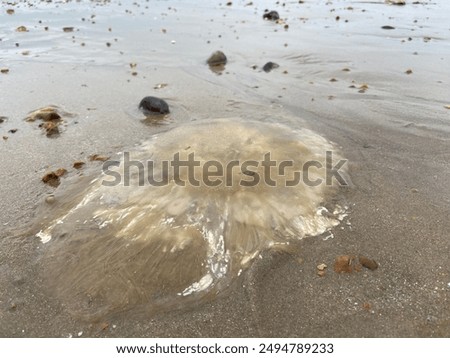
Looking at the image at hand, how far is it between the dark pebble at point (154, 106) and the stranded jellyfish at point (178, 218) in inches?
53.8

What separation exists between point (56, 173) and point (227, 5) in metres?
Result: 11.7

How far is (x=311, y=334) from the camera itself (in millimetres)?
2340

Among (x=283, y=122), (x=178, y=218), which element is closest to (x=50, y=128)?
(x=178, y=218)

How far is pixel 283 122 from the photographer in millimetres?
4988

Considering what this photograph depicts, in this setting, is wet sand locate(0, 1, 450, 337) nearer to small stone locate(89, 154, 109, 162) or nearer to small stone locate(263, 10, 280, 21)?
small stone locate(89, 154, 109, 162)

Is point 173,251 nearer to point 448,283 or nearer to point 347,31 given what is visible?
point 448,283

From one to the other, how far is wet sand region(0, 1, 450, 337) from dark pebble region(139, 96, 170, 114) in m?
0.23

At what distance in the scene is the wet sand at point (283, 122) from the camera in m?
2.45

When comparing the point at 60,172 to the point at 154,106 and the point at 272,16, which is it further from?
the point at 272,16

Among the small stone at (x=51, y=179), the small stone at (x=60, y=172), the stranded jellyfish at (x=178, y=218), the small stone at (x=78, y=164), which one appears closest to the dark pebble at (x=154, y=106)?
the stranded jellyfish at (x=178, y=218)

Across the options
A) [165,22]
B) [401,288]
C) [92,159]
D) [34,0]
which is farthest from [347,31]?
[34,0]

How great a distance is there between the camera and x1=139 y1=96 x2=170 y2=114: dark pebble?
534 cm

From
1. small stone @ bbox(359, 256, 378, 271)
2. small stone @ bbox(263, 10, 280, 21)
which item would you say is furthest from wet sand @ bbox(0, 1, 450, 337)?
small stone @ bbox(263, 10, 280, 21)

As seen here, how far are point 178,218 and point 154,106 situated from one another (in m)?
2.76
